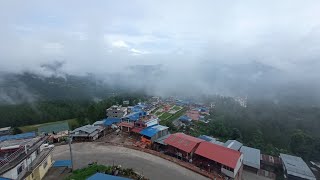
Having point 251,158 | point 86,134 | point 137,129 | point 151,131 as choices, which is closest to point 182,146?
point 151,131

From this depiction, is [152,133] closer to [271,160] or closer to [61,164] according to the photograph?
[61,164]

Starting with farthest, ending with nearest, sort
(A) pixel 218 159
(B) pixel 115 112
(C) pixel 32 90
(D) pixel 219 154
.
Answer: (C) pixel 32 90, (B) pixel 115 112, (D) pixel 219 154, (A) pixel 218 159

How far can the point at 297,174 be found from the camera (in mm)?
23891

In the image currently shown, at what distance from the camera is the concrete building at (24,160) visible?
1419 centimetres

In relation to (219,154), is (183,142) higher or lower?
higher

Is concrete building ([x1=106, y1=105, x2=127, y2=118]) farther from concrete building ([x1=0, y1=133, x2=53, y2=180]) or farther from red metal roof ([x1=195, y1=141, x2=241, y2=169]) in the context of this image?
concrete building ([x1=0, y1=133, x2=53, y2=180])

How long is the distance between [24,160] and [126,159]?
8578mm

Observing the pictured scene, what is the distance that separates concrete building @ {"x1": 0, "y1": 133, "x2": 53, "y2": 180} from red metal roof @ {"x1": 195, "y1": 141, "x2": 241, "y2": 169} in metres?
13.4

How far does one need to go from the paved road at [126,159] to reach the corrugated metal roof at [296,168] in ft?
39.4

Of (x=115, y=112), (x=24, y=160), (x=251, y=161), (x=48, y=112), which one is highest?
(x=24, y=160)

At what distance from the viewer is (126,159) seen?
21.5 meters

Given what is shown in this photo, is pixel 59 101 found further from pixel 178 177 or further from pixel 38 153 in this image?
pixel 178 177

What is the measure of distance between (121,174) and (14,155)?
7.26 meters

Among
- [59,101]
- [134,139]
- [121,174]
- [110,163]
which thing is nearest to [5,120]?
[59,101]
